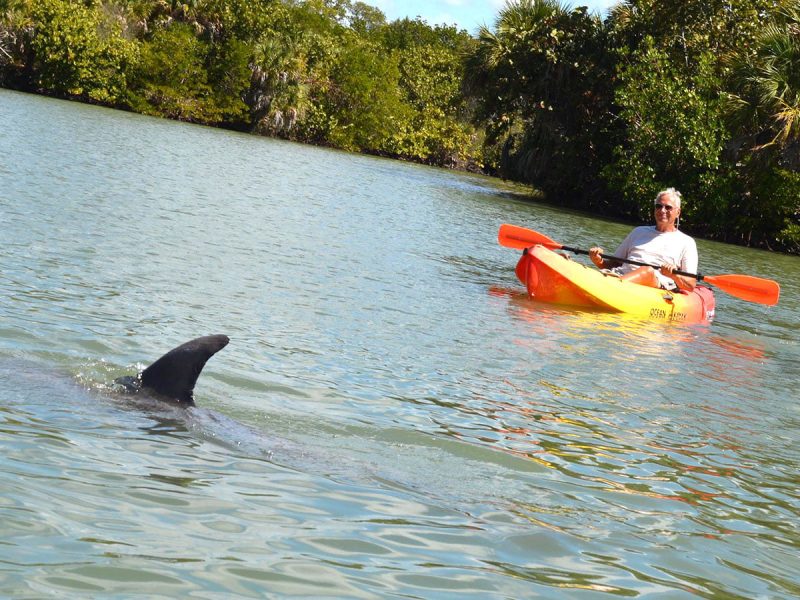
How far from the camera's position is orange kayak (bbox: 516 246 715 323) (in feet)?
35.8

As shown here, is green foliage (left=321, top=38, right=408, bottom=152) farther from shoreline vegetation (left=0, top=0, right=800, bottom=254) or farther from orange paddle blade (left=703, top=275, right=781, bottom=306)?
orange paddle blade (left=703, top=275, right=781, bottom=306)

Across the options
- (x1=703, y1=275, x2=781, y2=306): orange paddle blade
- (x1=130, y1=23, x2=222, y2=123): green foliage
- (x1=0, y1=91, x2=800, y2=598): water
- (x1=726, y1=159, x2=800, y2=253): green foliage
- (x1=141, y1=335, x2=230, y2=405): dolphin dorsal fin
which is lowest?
(x1=0, y1=91, x2=800, y2=598): water

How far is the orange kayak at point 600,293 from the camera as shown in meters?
10.9

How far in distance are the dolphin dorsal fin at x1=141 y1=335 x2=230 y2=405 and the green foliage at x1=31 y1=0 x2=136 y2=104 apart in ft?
164

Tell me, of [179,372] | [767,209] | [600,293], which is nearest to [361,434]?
[179,372]

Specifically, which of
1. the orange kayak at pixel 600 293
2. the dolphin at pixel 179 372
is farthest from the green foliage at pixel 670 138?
the dolphin at pixel 179 372

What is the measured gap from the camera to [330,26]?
64062 millimetres

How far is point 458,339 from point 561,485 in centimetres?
364

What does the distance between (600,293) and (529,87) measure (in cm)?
2531

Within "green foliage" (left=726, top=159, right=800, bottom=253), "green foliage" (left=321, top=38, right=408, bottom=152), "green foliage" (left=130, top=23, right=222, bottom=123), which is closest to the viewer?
"green foliage" (left=726, top=159, right=800, bottom=253)

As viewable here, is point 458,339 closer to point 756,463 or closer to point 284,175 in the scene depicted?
point 756,463

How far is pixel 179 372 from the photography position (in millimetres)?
4898

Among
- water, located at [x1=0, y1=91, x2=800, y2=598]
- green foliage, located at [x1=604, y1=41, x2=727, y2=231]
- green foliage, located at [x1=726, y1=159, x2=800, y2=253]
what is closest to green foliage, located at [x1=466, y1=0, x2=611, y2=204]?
green foliage, located at [x1=604, y1=41, x2=727, y2=231]

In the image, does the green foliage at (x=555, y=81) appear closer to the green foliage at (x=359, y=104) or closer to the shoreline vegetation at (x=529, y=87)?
the shoreline vegetation at (x=529, y=87)
